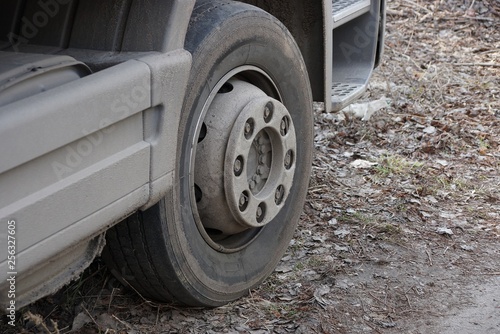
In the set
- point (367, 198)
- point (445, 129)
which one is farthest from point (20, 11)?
point (445, 129)

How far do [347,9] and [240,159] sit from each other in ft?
5.02

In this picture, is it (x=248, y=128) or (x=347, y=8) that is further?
(x=347, y=8)

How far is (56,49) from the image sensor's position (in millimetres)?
2629

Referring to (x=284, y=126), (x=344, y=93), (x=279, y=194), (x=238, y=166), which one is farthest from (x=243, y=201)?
(x=344, y=93)

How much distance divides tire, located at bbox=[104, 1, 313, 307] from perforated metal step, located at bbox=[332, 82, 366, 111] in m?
0.37

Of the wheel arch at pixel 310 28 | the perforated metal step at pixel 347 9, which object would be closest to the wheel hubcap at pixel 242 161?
the wheel arch at pixel 310 28

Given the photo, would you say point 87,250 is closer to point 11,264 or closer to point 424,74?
point 11,264

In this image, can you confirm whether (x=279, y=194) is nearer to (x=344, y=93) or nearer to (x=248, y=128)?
(x=248, y=128)

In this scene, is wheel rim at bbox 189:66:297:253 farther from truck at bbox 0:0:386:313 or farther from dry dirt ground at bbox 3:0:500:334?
dry dirt ground at bbox 3:0:500:334

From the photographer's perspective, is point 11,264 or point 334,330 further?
point 334,330

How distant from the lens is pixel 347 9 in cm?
429

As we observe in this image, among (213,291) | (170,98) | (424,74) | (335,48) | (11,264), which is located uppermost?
(170,98)

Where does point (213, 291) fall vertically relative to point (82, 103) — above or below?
below

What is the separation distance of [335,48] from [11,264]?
3.15 m
